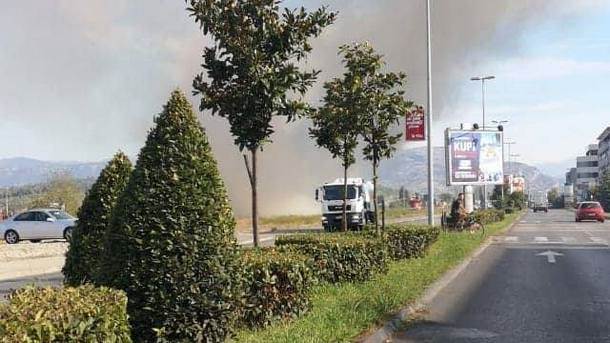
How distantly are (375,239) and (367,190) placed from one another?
96.2ft

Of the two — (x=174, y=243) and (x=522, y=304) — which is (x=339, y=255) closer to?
(x=522, y=304)

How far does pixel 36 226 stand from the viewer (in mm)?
32750

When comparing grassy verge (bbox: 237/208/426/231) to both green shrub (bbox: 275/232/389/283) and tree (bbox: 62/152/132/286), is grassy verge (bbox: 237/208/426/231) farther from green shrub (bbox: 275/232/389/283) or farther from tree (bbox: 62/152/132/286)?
tree (bbox: 62/152/132/286)

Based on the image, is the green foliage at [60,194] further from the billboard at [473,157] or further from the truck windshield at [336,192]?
the billboard at [473,157]

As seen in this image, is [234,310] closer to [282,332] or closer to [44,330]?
[282,332]

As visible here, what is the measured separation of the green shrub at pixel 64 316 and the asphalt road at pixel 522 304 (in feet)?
13.5

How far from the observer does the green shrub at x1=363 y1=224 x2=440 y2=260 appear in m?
15.3

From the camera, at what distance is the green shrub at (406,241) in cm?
1529

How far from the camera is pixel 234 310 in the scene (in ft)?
21.7

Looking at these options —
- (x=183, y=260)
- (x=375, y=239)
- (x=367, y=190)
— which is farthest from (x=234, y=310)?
(x=367, y=190)

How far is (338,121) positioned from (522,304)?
248 inches

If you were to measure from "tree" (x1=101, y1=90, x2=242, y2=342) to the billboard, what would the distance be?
104ft

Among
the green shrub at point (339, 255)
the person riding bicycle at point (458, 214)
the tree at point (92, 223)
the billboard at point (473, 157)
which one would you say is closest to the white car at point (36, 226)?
the person riding bicycle at point (458, 214)

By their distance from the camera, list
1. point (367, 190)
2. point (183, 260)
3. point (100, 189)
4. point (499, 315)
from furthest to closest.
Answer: point (367, 190), point (499, 315), point (100, 189), point (183, 260)
